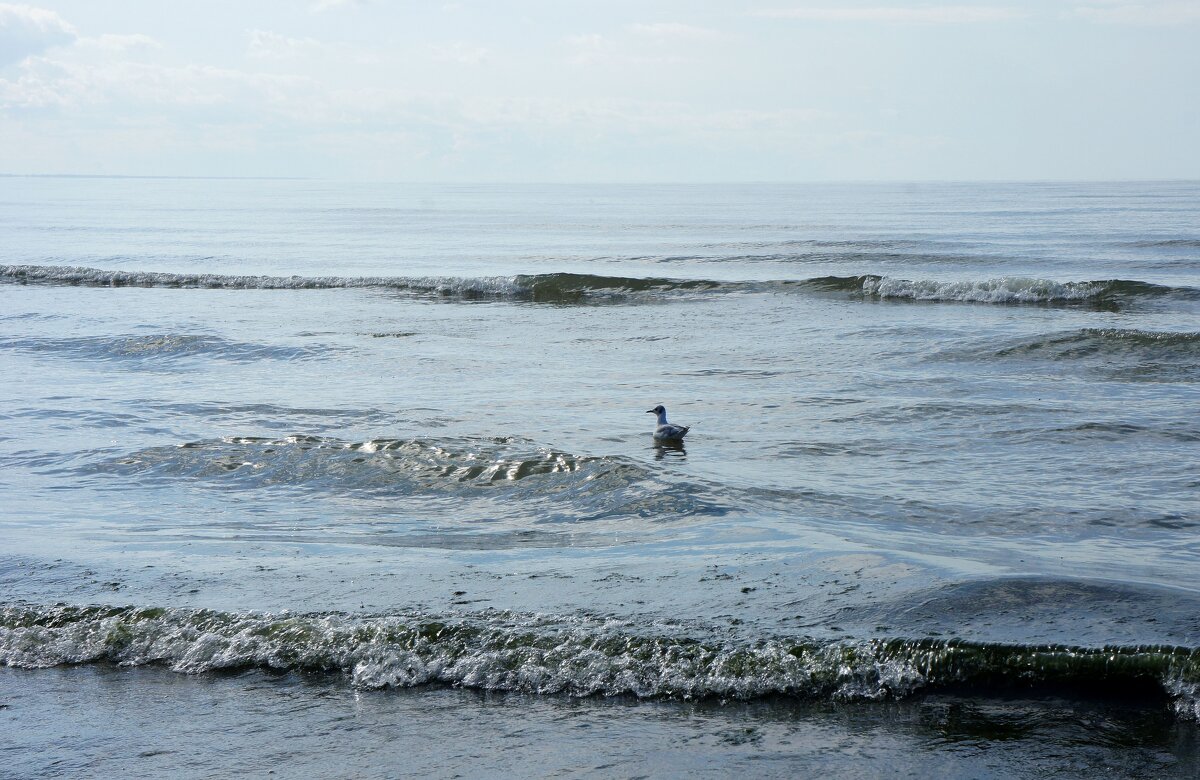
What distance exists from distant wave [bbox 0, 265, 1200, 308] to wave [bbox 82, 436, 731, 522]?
1792cm

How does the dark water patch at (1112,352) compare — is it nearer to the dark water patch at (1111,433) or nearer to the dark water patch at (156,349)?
the dark water patch at (1111,433)

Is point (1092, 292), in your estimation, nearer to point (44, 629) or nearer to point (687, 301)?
point (687, 301)

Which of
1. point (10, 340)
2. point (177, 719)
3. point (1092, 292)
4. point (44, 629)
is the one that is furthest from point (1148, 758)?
point (1092, 292)

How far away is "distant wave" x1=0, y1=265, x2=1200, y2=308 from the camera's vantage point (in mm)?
27406

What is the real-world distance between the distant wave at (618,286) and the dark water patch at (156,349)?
10.5 metres

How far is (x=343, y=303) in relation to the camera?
28875mm

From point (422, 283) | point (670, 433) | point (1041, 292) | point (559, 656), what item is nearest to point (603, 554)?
point (559, 656)

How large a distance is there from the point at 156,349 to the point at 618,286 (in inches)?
586

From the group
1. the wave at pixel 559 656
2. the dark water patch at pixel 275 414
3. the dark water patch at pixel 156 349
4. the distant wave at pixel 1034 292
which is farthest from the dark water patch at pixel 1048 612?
the distant wave at pixel 1034 292

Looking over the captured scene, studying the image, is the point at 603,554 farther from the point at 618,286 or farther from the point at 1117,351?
the point at 618,286

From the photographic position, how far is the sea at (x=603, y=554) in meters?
5.90

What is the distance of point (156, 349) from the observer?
20328 mm

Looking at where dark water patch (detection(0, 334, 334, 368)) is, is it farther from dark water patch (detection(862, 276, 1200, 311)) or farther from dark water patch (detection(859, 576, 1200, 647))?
dark water patch (detection(862, 276, 1200, 311))

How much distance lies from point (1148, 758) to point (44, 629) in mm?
6659
